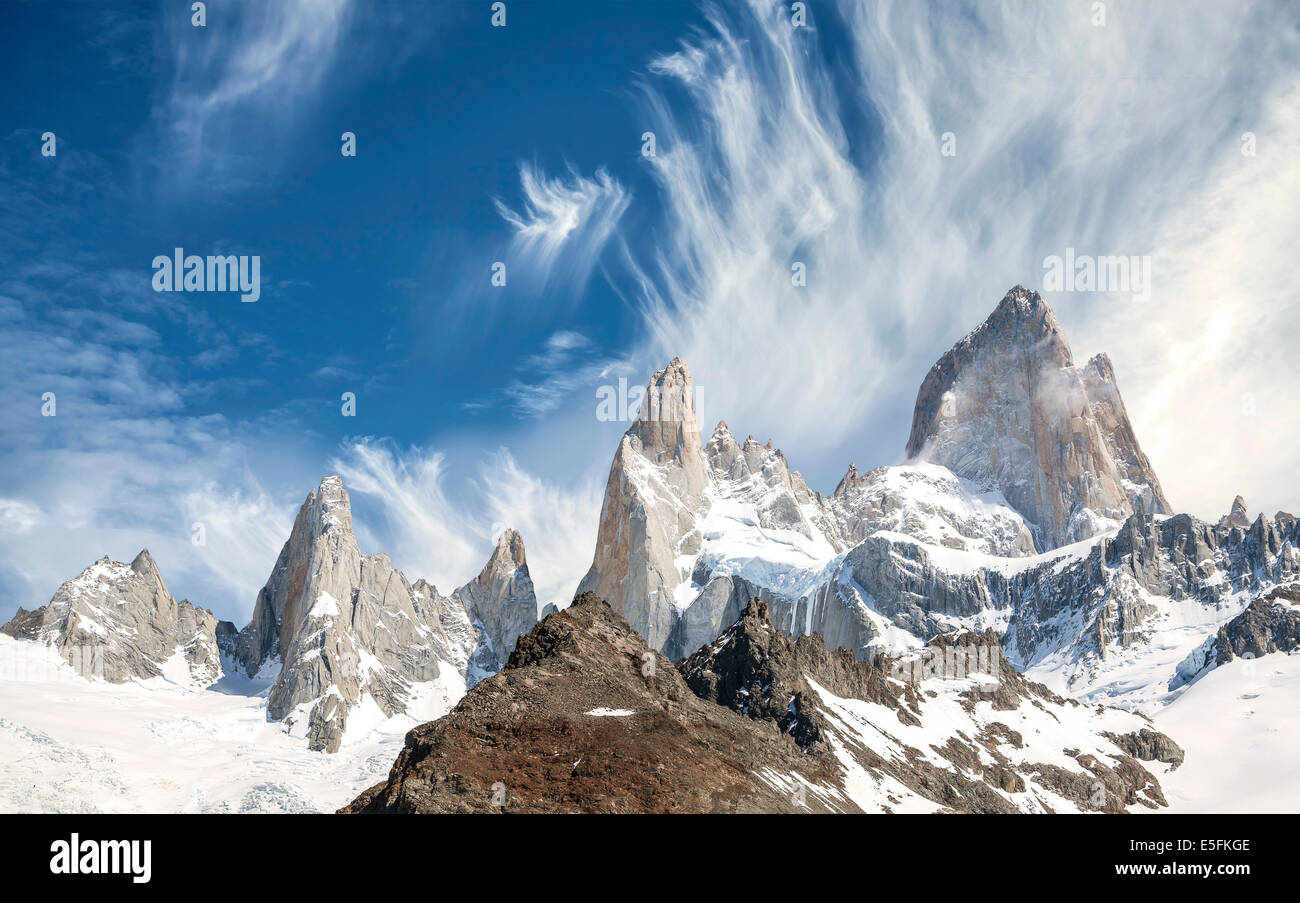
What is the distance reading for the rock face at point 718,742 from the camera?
5547cm

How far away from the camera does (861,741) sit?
122 metres

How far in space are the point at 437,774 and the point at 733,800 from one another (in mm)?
17181

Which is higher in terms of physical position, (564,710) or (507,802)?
(564,710)

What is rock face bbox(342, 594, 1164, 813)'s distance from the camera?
55.5 meters

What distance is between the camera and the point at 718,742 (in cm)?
7500
